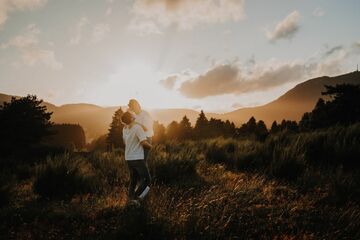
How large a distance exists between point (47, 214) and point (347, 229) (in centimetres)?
443

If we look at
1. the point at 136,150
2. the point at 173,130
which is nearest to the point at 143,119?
the point at 136,150

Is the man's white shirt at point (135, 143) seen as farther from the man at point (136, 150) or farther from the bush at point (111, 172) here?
the bush at point (111, 172)

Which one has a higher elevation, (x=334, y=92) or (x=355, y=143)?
(x=334, y=92)

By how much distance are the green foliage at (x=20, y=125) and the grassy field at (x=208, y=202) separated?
29304 millimetres

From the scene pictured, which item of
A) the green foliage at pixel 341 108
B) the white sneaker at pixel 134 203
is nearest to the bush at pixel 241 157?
the white sneaker at pixel 134 203

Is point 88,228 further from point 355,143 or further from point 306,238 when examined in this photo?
point 355,143

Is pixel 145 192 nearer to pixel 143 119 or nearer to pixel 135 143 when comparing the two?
pixel 135 143

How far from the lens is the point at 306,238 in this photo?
3641mm

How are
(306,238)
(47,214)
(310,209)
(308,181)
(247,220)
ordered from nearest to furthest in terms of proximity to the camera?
(306,238) < (247,220) < (310,209) < (47,214) < (308,181)

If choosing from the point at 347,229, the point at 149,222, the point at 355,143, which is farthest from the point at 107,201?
the point at 355,143

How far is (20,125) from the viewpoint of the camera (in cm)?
3528

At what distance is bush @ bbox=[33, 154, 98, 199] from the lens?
7.01 m

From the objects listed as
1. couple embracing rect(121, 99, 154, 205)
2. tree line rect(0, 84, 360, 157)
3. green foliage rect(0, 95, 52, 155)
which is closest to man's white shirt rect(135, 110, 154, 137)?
couple embracing rect(121, 99, 154, 205)

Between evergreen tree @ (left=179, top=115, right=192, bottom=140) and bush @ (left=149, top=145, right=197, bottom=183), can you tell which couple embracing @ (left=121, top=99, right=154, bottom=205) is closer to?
bush @ (left=149, top=145, right=197, bottom=183)
